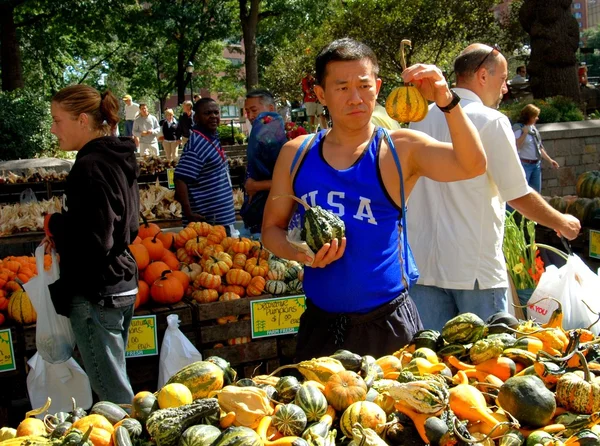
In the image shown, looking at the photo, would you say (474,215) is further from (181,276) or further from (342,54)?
(181,276)

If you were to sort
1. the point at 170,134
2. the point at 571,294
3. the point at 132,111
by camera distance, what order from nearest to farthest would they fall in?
1. the point at 571,294
2. the point at 170,134
3. the point at 132,111

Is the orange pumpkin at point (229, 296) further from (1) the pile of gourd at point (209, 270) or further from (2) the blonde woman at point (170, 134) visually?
(2) the blonde woman at point (170, 134)

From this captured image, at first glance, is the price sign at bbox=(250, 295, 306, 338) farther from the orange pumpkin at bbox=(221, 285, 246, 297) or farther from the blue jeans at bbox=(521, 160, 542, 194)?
the blue jeans at bbox=(521, 160, 542, 194)

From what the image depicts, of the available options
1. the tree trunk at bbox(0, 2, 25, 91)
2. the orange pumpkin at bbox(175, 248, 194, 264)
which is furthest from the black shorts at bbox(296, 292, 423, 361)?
the tree trunk at bbox(0, 2, 25, 91)

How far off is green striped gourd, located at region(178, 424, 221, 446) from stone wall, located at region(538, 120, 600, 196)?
994 centimetres

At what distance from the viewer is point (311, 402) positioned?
164 cm

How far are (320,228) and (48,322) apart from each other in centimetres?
200

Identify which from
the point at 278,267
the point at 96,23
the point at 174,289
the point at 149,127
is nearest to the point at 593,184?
the point at 278,267

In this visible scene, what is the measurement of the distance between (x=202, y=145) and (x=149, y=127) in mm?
14029

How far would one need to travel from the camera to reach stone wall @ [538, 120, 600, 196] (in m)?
10.4

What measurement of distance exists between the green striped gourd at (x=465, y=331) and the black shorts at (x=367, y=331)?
0.37m

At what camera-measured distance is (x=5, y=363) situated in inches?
150

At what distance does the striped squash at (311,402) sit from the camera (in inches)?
64.2

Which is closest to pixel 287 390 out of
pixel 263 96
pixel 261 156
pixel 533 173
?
pixel 261 156
